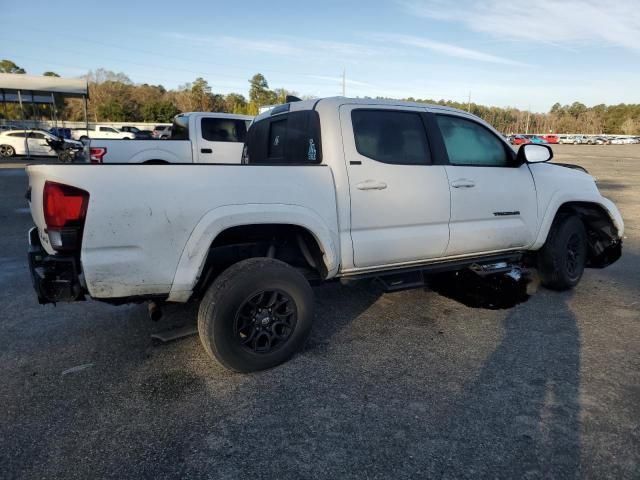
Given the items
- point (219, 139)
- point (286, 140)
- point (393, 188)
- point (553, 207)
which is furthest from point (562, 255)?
point (219, 139)

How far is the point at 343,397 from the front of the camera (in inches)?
115

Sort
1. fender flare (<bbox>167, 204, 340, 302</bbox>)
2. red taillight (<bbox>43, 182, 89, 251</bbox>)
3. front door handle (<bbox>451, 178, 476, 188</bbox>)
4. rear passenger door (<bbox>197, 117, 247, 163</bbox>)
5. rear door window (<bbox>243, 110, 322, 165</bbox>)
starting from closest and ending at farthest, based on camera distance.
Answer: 1. red taillight (<bbox>43, 182, 89, 251</bbox>)
2. fender flare (<bbox>167, 204, 340, 302</bbox>)
3. rear door window (<bbox>243, 110, 322, 165</bbox>)
4. front door handle (<bbox>451, 178, 476, 188</bbox>)
5. rear passenger door (<bbox>197, 117, 247, 163</bbox>)

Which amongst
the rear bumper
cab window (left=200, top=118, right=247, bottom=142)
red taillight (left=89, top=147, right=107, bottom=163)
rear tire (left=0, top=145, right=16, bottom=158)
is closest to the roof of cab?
the rear bumper

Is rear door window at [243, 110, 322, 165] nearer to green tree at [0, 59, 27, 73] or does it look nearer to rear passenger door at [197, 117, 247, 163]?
rear passenger door at [197, 117, 247, 163]

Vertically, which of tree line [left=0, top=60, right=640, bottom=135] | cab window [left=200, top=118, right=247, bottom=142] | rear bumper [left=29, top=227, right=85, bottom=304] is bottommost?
rear bumper [left=29, top=227, right=85, bottom=304]

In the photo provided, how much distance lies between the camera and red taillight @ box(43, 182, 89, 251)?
265cm

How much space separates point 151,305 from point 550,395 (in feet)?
8.82

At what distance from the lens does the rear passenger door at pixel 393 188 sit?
354cm

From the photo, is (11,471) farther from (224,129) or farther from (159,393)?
(224,129)

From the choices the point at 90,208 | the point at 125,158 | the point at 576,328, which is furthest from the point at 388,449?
Answer: the point at 125,158

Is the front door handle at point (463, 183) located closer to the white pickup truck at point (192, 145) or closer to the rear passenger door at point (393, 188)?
the rear passenger door at point (393, 188)

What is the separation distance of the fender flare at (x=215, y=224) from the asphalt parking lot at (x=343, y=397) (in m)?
0.70

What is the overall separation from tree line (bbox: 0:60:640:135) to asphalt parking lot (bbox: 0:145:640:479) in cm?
1517

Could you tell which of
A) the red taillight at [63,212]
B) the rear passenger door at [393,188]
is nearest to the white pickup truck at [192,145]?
the rear passenger door at [393,188]
